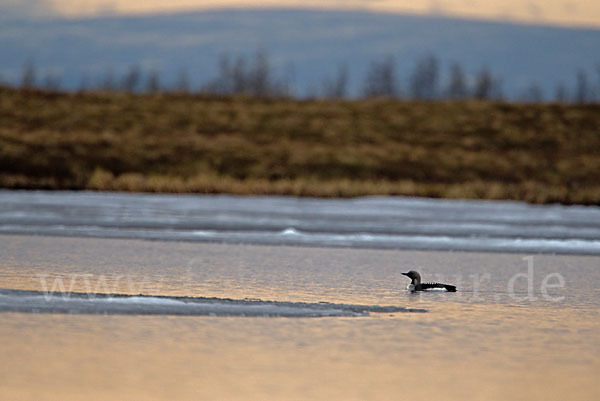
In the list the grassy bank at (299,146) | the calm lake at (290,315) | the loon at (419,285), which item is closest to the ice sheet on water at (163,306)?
the calm lake at (290,315)

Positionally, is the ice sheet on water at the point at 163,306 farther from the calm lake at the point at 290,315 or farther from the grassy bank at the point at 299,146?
the grassy bank at the point at 299,146

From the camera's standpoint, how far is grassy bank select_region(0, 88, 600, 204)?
32.8 meters

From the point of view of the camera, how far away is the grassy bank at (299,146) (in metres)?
32.8

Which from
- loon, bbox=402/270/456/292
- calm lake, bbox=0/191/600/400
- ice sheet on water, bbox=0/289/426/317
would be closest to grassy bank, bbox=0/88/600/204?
calm lake, bbox=0/191/600/400

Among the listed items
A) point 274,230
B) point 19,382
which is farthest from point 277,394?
point 274,230

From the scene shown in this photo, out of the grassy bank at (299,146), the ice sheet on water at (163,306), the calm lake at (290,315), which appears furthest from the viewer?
the grassy bank at (299,146)

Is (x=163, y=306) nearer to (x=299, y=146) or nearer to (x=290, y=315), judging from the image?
(x=290, y=315)

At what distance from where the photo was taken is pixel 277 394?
6348 millimetres

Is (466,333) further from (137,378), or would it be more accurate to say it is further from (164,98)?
(164,98)

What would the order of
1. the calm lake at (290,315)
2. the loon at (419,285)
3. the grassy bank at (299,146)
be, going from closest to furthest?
the calm lake at (290,315) < the loon at (419,285) < the grassy bank at (299,146)

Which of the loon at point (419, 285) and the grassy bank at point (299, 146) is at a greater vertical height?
the grassy bank at point (299, 146)

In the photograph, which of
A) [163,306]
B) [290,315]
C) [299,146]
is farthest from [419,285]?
[299,146]

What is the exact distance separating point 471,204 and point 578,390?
22301 millimetres

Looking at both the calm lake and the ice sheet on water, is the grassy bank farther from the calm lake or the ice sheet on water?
the ice sheet on water
